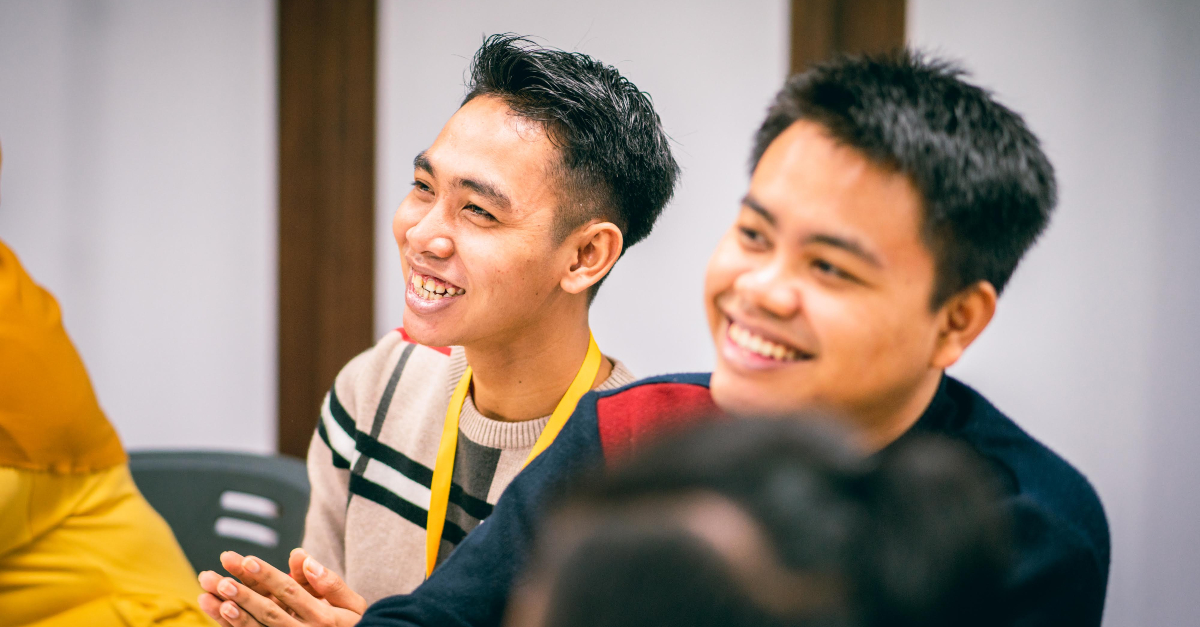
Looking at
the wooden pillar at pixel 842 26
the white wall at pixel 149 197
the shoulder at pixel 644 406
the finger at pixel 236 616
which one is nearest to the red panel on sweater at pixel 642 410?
the shoulder at pixel 644 406

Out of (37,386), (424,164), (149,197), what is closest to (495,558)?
(424,164)

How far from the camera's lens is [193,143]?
1.48m

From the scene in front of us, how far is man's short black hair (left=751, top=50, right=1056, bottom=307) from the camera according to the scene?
0.41 m

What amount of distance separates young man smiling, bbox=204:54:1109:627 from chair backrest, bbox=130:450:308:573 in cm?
77

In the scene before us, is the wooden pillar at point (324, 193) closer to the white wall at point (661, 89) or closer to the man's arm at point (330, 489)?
the white wall at point (661, 89)

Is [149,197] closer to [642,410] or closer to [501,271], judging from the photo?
[501,271]

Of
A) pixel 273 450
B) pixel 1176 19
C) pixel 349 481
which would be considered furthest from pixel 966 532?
pixel 273 450

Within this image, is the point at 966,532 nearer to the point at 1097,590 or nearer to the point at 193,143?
the point at 1097,590

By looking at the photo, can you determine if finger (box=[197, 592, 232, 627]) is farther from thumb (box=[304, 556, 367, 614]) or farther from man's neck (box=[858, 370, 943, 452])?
man's neck (box=[858, 370, 943, 452])

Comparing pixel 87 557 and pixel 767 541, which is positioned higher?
pixel 767 541

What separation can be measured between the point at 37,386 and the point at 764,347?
0.77 metres

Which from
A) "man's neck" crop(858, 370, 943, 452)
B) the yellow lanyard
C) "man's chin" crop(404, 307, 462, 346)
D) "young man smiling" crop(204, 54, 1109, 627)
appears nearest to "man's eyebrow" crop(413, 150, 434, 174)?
"man's chin" crop(404, 307, 462, 346)

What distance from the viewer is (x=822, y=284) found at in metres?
0.41

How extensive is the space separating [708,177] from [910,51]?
0.63 meters
